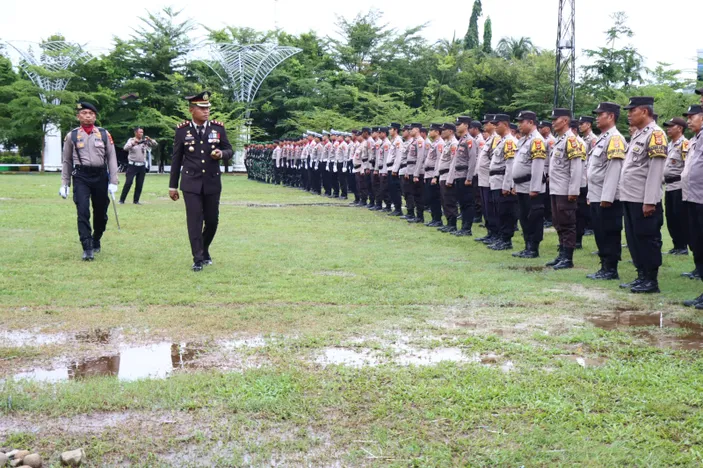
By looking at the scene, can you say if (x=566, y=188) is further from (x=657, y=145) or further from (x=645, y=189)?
(x=657, y=145)

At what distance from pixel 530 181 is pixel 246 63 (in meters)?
36.5

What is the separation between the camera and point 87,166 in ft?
30.9

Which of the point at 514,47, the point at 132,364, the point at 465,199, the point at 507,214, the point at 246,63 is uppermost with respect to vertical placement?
the point at 514,47

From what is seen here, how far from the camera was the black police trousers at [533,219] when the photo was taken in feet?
33.8

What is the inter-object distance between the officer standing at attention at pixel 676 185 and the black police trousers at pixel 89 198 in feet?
23.7

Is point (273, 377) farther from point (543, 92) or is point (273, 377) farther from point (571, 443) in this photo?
point (543, 92)

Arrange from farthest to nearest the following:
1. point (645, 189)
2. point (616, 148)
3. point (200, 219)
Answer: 1. point (200, 219)
2. point (616, 148)
3. point (645, 189)

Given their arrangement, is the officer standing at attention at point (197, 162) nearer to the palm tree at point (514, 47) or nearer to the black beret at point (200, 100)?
the black beret at point (200, 100)

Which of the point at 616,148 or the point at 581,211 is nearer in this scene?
the point at 616,148

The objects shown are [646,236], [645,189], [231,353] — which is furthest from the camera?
[646,236]

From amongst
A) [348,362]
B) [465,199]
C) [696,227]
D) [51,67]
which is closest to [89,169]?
[348,362]

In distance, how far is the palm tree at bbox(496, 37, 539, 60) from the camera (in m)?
51.8

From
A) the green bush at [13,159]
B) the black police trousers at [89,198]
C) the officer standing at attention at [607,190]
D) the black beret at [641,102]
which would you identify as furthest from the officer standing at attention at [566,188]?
the green bush at [13,159]

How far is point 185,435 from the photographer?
11.7ft
